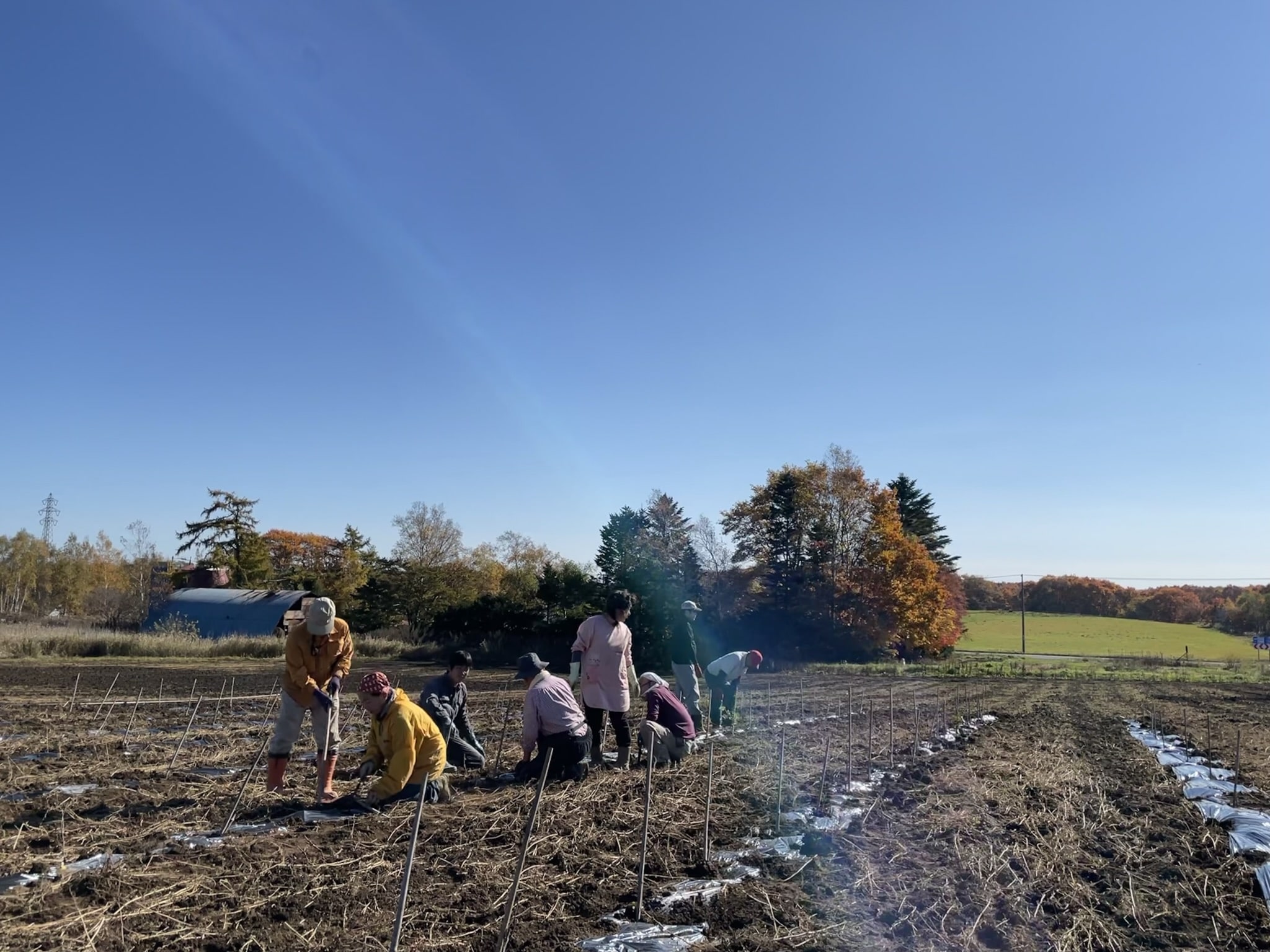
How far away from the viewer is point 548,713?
621 centimetres

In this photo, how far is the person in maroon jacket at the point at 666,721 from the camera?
6.98m

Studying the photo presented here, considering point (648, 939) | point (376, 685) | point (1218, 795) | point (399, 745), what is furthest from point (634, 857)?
point (1218, 795)

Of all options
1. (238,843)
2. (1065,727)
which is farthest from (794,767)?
(1065,727)

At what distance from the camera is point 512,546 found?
205 feet

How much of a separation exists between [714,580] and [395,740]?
118 feet

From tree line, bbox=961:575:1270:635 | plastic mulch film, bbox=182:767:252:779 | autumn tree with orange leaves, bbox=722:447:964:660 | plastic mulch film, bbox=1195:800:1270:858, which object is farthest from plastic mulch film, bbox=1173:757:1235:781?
tree line, bbox=961:575:1270:635

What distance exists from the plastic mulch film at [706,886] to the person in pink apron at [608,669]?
7.40 ft

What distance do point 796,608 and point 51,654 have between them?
26475mm

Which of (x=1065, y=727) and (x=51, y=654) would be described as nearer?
(x=1065, y=727)

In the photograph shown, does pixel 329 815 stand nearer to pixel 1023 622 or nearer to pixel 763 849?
pixel 763 849

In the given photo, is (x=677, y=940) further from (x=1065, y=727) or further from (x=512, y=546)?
(x=512, y=546)

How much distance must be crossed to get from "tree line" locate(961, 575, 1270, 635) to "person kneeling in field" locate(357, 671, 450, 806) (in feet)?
194

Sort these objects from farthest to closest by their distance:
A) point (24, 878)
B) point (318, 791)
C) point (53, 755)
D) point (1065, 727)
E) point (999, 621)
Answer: point (999, 621), point (1065, 727), point (53, 755), point (318, 791), point (24, 878)

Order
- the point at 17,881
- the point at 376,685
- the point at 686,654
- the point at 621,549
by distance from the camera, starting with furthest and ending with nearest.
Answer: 1. the point at 621,549
2. the point at 686,654
3. the point at 376,685
4. the point at 17,881
